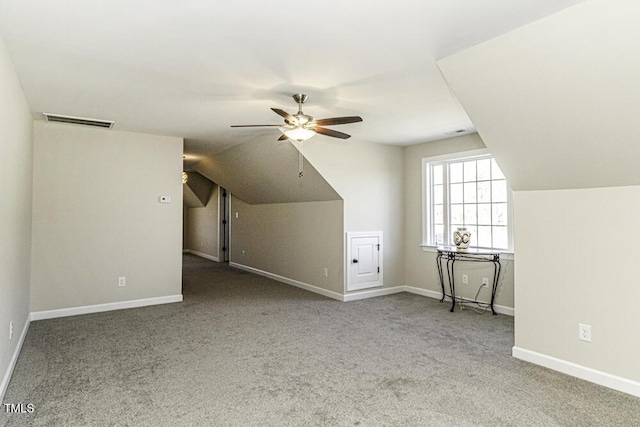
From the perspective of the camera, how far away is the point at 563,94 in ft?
7.55

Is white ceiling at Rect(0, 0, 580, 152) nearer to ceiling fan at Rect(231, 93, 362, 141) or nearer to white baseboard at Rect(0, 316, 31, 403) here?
ceiling fan at Rect(231, 93, 362, 141)

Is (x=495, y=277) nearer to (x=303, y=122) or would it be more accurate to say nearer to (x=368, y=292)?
(x=368, y=292)

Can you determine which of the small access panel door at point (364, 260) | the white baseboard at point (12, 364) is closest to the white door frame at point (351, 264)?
the small access panel door at point (364, 260)

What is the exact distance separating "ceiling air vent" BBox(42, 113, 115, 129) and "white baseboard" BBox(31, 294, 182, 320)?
2208mm

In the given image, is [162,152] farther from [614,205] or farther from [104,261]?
[614,205]

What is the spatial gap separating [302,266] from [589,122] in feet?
15.0

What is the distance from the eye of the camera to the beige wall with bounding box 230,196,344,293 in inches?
218

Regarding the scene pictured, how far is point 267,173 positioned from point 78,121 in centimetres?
260

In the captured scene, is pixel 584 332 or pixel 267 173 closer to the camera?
pixel 584 332

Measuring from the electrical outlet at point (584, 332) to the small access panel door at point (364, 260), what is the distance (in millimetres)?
2940

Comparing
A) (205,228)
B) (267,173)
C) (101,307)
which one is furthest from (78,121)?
(205,228)

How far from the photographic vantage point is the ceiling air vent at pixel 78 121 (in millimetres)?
4119
